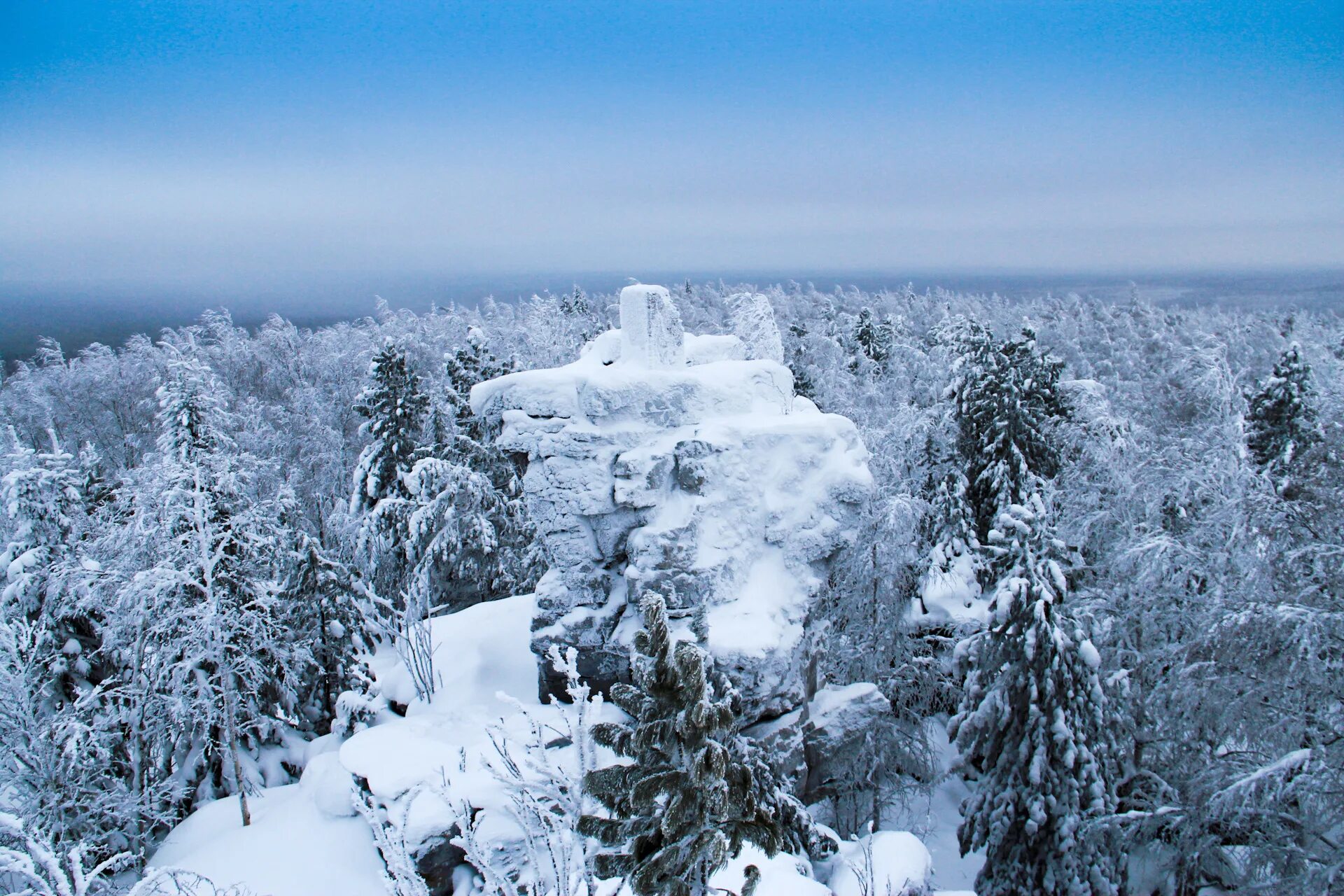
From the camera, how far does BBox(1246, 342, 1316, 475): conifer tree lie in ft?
55.0

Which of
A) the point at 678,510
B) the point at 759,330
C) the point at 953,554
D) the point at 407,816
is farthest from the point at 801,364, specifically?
the point at 407,816

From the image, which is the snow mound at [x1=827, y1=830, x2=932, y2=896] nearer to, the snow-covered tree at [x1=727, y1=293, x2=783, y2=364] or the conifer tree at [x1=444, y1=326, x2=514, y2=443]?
the conifer tree at [x1=444, y1=326, x2=514, y2=443]

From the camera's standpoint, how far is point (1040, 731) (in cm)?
1027

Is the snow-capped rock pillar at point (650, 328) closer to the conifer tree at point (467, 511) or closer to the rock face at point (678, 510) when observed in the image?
the rock face at point (678, 510)

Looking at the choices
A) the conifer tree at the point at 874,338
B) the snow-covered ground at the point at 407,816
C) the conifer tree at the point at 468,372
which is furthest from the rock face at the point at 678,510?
the conifer tree at the point at 874,338

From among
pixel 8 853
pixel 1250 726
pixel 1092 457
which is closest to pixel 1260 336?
pixel 1092 457

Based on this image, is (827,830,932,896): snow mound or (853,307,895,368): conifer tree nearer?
(827,830,932,896): snow mound

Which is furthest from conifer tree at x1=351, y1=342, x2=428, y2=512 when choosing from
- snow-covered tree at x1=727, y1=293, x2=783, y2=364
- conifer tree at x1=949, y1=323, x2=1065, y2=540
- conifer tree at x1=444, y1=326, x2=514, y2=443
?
conifer tree at x1=949, y1=323, x2=1065, y2=540

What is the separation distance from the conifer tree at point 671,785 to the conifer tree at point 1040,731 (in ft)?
18.5

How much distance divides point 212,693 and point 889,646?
1372 cm

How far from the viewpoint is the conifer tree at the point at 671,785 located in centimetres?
576

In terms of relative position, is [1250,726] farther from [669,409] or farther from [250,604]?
[250,604]

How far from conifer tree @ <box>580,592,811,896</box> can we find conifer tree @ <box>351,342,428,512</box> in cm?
1755

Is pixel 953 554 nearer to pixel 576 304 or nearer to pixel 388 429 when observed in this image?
pixel 388 429
